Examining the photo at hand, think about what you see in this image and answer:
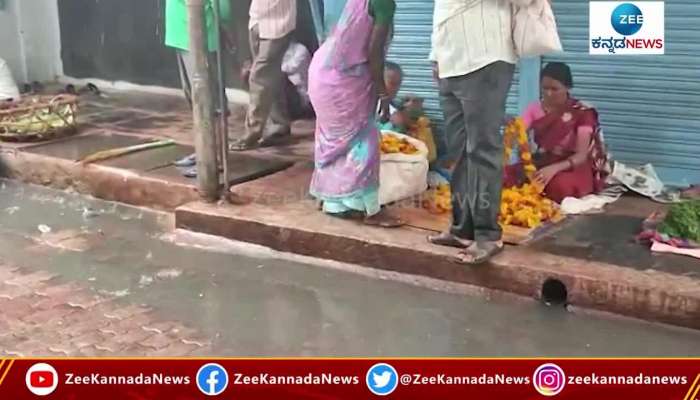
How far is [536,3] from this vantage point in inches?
161

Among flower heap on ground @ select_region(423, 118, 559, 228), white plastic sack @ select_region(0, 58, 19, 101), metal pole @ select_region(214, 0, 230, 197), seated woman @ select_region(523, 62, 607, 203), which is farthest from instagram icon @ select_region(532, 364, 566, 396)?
white plastic sack @ select_region(0, 58, 19, 101)

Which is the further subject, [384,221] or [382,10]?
[384,221]

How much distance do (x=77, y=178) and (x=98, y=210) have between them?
1.61ft

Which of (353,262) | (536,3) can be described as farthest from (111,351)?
(536,3)

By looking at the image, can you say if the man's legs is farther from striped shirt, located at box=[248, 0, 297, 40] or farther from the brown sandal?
the brown sandal

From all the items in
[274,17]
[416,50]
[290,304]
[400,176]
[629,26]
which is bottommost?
[290,304]

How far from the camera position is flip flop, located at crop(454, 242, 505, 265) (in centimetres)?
436

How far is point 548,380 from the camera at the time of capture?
256cm

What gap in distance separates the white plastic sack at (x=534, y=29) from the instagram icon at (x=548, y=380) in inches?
75.4

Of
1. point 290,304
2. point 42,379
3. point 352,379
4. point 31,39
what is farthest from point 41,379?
point 31,39

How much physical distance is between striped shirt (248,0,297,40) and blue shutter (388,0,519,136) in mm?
823

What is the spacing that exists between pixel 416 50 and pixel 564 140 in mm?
1195

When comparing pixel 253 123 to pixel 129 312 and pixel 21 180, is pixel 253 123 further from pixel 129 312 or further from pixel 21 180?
pixel 129 312

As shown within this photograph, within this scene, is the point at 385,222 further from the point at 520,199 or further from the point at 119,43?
the point at 119,43
